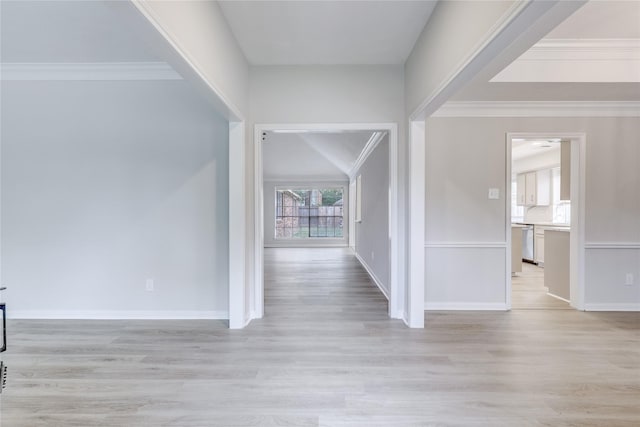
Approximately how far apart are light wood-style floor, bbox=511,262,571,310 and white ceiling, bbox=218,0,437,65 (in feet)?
10.2

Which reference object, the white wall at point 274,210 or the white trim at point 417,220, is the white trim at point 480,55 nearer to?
the white trim at point 417,220

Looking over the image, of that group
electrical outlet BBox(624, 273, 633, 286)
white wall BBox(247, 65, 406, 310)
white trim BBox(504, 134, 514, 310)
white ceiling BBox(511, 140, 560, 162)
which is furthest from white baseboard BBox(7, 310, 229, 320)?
white ceiling BBox(511, 140, 560, 162)

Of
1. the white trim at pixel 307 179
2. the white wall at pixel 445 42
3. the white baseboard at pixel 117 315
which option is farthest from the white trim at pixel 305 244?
the white wall at pixel 445 42

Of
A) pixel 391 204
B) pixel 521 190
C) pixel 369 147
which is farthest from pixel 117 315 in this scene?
pixel 521 190

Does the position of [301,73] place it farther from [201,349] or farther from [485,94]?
[201,349]

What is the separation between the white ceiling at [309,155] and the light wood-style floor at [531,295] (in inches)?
127

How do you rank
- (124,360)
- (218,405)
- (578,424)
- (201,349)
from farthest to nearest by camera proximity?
(201,349)
(124,360)
(218,405)
(578,424)

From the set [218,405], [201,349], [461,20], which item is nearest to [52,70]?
[201,349]

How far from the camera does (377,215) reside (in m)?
5.02

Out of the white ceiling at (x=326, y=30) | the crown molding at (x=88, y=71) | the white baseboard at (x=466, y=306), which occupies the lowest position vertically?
the white baseboard at (x=466, y=306)

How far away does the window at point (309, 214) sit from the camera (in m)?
9.84

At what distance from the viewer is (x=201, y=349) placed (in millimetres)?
2416

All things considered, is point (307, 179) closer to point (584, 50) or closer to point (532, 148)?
point (532, 148)

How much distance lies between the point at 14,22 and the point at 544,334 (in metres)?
5.08
